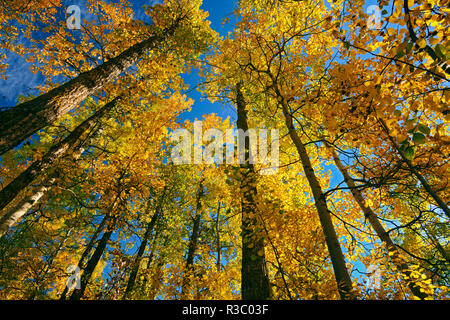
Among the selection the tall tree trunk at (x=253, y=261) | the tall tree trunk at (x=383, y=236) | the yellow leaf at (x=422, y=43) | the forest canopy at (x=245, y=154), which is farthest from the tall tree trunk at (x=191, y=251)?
the yellow leaf at (x=422, y=43)

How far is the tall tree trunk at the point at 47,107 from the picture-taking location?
2822 mm

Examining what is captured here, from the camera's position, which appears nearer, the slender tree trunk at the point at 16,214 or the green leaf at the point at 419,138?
the green leaf at the point at 419,138

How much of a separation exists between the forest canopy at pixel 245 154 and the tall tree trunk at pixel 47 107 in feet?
0.08

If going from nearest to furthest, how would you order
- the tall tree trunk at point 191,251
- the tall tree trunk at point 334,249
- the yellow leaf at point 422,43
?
the yellow leaf at point 422,43 → the tall tree trunk at point 334,249 → the tall tree trunk at point 191,251

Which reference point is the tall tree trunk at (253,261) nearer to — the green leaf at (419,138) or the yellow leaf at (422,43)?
the green leaf at (419,138)

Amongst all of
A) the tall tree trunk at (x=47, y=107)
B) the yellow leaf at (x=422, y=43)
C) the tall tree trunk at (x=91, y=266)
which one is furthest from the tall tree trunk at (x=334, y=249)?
the tall tree trunk at (x=91, y=266)

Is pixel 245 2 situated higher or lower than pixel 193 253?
higher

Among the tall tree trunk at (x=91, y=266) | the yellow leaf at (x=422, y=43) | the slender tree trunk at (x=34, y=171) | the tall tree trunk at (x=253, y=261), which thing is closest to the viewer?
the yellow leaf at (x=422, y=43)

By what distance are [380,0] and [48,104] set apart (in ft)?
16.6

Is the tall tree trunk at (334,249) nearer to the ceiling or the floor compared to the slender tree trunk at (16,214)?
nearer to the floor

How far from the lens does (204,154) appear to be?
11.4 metres
